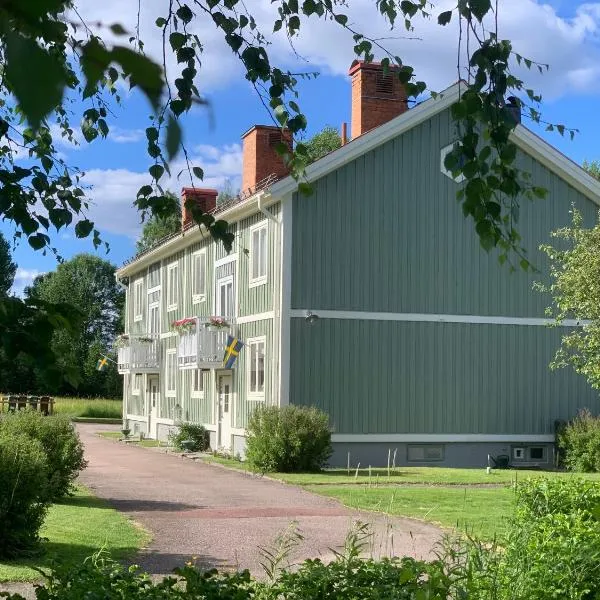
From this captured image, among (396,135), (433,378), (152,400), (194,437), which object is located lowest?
(194,437)

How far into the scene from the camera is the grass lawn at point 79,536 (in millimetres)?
9391

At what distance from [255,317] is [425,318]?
4608 mm

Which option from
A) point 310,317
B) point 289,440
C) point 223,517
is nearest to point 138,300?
point 310,317

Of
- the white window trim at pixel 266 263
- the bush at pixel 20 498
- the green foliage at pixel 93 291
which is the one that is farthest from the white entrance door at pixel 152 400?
the green foliage at pixel 93 291

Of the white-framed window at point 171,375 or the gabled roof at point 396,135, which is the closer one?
the gabled roof at point 396,135

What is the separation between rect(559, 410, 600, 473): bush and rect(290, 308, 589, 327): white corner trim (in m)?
2.60

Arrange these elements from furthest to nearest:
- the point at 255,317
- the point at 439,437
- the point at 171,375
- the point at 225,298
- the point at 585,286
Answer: the point at 171,375
the point at 225,298
the point at 255,317
the point at 439,437
the point at 585,286

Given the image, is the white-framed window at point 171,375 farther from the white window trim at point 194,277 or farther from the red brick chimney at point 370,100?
the red brick chimney at point 370,100

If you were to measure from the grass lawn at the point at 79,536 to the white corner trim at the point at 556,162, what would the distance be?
16282 mm

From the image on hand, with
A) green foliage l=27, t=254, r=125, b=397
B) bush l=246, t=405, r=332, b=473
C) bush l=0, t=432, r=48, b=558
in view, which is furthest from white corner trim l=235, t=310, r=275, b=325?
green foliage l=27, t=254, r=125, b=397

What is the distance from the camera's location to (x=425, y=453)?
25547 mm

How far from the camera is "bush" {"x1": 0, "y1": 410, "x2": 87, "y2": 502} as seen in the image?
14.4m

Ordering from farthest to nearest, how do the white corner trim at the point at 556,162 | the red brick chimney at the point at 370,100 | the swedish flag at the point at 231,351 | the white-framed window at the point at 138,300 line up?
the white-framed window at the point at 138,300 < the swedish flag at the point at 231,351 < the red brick chimney at the point at 370,100 < the white corner trim at the point at 556,162

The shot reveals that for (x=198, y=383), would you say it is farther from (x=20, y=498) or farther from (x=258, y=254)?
(x=20, y=498)
